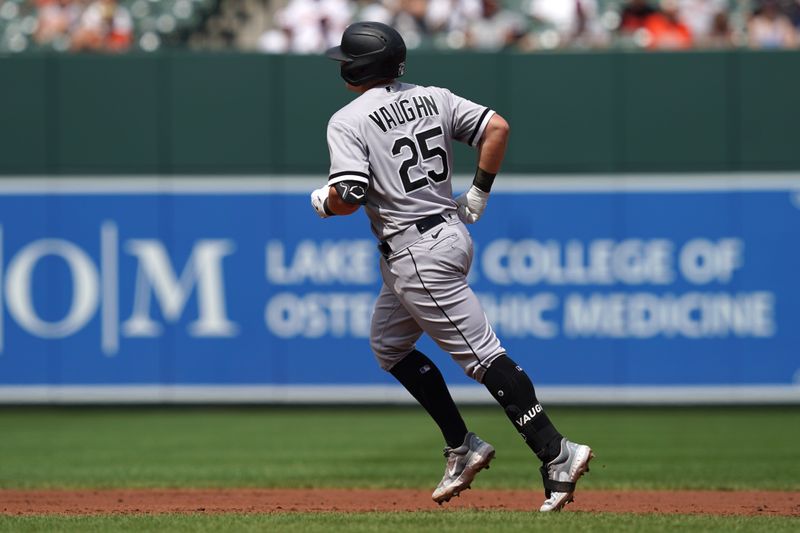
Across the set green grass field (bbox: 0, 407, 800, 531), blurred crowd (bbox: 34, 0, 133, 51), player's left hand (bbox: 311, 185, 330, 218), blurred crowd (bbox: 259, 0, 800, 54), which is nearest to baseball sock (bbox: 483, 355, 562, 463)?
green grass field (bbox: 0, 407, 800, 531)

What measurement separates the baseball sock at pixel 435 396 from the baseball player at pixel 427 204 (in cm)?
12

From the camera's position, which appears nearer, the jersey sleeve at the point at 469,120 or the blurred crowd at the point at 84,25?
the jersey sleeve at the point at 469,120

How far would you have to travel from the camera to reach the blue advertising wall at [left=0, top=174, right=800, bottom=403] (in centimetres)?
1209

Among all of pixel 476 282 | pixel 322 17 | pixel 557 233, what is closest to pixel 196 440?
pixel 476 282

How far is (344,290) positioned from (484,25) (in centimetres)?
307

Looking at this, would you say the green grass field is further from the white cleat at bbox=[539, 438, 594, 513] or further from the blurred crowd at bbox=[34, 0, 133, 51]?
the blurred crowd at bbox=[34, 0, 133, 51]

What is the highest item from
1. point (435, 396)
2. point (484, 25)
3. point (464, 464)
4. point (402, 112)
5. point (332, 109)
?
point (484, 25)

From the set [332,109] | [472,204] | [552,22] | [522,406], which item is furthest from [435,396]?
[552,22]

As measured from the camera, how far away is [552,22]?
13.0 m

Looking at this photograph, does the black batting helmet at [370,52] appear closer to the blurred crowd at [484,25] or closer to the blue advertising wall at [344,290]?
the blue advertising wall at [344,290]

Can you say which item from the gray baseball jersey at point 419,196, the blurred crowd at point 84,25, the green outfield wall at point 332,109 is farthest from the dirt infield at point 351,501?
the blurred crowd at point 84,25

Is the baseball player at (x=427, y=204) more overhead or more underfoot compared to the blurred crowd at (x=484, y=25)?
more underfoot

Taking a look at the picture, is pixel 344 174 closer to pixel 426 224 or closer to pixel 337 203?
pixel 337 203

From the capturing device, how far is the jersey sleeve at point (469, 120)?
18.3 ft
